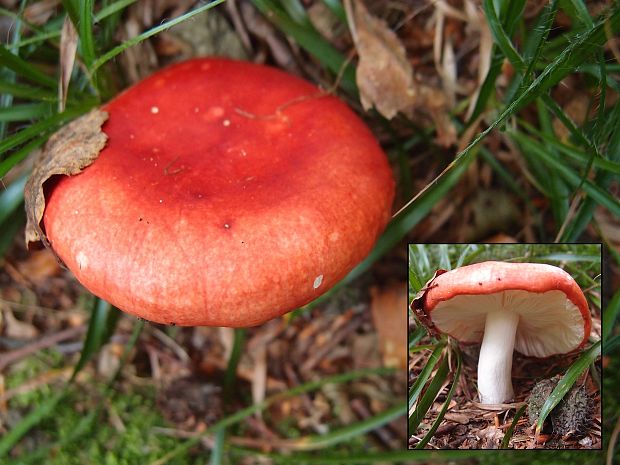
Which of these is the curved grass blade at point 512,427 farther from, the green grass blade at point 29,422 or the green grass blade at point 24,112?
the green grass blade at point 24,112

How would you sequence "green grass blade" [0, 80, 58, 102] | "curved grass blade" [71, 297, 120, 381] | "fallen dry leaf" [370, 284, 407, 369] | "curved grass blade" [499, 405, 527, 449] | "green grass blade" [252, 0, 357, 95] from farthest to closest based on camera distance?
1. "fallen dry leaf" [370, 284, 407, 369]
2. "curved grass blade" [71, 297, 120, 381]
3. "green grass blade" [252, 0, 357, 95]
4. "green grass blade" [0, 80, 58, 102]
5. "curved grass blade" [499, 405, 527, 449]

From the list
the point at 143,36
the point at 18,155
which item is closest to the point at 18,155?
the point at 18,155

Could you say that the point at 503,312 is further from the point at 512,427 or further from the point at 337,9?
the point at 337,9

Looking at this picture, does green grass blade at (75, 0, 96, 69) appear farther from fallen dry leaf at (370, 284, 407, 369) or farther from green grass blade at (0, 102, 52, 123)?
fallen dry leaf at (370, 284, 407, 369)

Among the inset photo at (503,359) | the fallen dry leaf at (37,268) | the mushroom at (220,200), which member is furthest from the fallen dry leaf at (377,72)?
the fallen dry leaf at (37,268)

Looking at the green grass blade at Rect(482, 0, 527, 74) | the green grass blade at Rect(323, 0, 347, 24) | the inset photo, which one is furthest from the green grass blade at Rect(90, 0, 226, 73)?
the inset photo

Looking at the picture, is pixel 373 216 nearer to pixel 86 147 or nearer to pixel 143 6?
pixel 86 147

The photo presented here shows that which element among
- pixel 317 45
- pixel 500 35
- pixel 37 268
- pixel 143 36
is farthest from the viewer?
pixel 37 268
